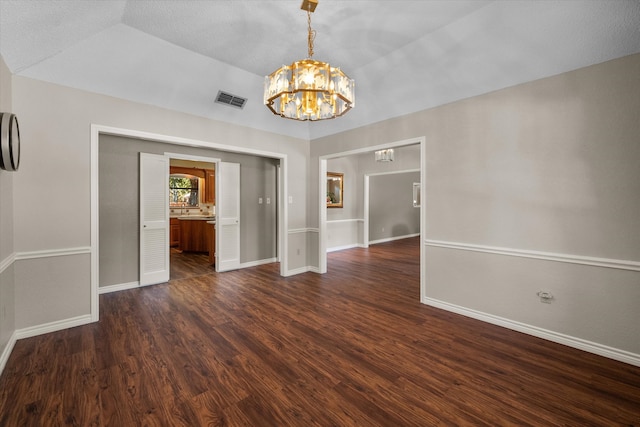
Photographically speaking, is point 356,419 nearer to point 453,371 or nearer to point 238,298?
point 453,371

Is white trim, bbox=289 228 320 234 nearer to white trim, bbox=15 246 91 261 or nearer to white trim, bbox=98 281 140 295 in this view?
white trim, bbox=98 281 140 295

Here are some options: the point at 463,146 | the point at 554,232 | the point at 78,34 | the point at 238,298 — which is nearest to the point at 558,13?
the point at 463,146

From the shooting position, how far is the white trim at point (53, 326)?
2604 millimetres

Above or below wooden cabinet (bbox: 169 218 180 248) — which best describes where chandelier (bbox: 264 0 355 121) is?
above

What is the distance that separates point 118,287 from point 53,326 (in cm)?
135

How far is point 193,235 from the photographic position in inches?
280

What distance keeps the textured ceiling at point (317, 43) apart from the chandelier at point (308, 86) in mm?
604

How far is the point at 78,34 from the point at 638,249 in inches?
204

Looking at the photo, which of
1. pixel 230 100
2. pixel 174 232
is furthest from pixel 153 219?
pixel 174 232

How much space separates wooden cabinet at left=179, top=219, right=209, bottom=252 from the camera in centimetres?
703

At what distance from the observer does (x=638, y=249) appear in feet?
7.20

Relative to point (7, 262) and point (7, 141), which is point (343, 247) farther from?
point (7, 141)

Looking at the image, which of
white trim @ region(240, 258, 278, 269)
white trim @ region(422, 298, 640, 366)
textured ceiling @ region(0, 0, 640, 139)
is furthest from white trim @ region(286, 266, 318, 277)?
textured ceiling @ region(0, 0, 640, 139)

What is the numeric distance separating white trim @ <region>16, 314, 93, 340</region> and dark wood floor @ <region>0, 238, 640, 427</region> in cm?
9
